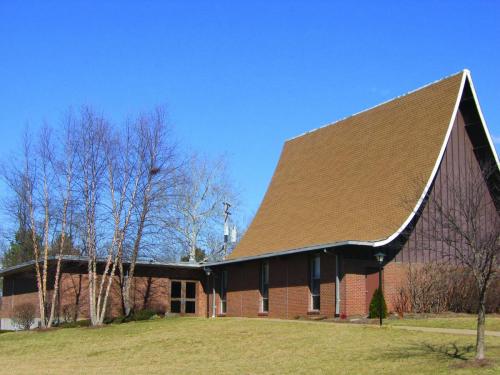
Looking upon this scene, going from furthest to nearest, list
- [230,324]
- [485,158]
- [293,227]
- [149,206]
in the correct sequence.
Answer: [149,206]
[293,227]
[485,158]
[230,324]

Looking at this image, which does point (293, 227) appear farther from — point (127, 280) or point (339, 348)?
point (339, 348)

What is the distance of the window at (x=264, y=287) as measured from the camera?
102 feet

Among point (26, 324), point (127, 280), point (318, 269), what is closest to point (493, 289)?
point (318, 269)

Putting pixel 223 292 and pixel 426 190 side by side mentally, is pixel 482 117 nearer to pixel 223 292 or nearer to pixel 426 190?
pixel 426 190

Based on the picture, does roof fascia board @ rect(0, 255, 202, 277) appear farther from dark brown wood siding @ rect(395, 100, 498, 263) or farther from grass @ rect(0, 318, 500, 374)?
dark brown wood siding @ rect(395, 100, 498, 263)

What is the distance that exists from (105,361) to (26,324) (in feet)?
51.2

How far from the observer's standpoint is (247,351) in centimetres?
1886

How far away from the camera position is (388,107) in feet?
102

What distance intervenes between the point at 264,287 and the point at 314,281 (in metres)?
4.29

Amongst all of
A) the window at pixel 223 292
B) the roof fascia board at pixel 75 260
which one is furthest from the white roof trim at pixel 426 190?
the roof fascia board at pixel 75 260

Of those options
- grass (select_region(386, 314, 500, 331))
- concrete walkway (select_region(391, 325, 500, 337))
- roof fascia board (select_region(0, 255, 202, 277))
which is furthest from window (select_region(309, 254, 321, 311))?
roof fascia board (select_region(0, 255, 202, 277))

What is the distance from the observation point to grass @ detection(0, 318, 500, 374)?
15.4 metres

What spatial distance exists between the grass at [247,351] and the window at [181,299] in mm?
11037

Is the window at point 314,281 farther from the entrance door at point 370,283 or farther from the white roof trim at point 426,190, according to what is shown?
the entrance door at point 370,283
